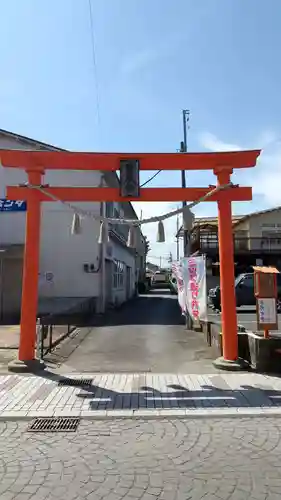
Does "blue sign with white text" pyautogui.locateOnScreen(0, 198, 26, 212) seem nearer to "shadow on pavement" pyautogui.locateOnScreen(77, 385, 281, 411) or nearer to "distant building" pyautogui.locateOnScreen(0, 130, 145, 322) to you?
"distant building" pyautogui.locateOnScreen(0, 130, 145, 322)

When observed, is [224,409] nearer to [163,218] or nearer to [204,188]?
[163,218]

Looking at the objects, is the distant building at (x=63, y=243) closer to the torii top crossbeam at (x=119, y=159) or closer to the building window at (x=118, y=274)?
the building window at (x=118, y=274)

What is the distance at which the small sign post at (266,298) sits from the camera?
806 centimetres

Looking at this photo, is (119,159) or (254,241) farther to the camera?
(254,241)

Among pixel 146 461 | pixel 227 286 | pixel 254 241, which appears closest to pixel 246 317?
pixel 227 286

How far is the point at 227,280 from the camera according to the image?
329 inches

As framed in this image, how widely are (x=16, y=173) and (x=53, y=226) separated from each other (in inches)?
117

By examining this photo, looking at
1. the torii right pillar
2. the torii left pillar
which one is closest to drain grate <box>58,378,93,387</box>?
the torii left pillar

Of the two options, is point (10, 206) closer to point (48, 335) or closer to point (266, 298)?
point (48, 335)

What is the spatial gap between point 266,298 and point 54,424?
4688 mm

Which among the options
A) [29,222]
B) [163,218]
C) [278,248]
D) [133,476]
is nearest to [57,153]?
[29,222]

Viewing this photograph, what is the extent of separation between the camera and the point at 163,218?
8430 mm

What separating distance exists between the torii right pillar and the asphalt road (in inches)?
229

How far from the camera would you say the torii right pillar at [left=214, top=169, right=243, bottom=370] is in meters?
8.17
